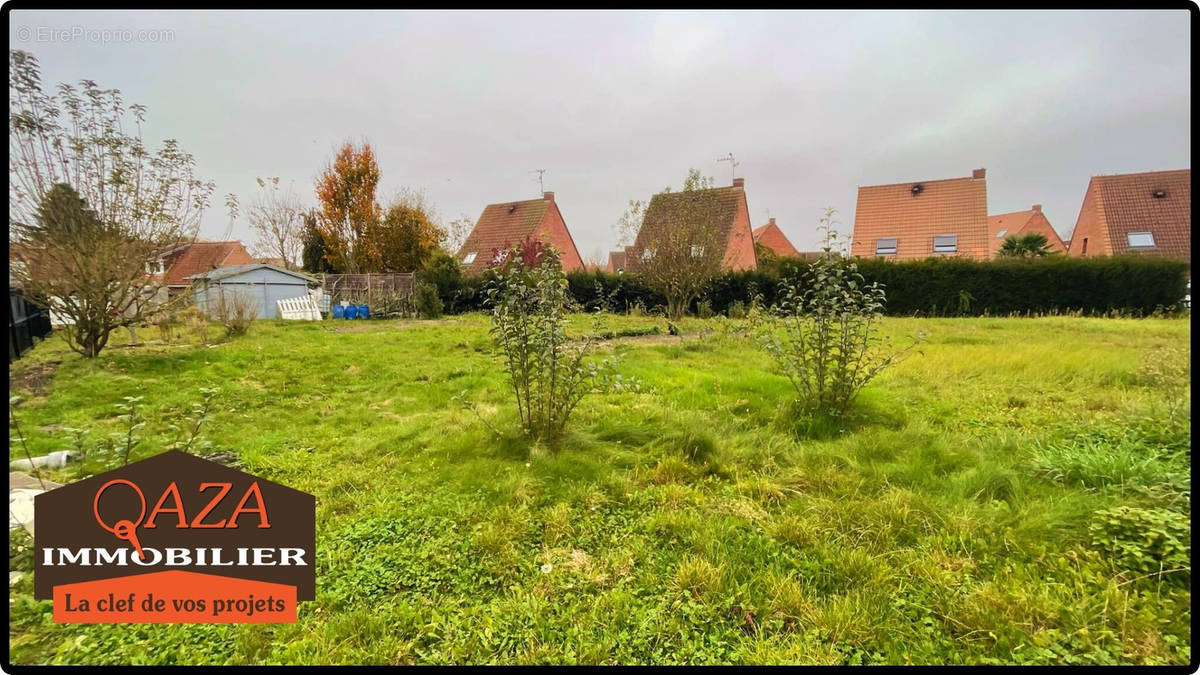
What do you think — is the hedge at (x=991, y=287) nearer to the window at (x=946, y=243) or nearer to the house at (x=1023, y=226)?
the window at (x=946, y=243)

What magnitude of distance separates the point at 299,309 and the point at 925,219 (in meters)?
26.7

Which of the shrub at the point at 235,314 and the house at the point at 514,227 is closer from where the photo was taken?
the shrub at the point at 235,314

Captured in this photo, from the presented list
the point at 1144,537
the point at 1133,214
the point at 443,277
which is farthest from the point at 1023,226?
the point at 1144,537

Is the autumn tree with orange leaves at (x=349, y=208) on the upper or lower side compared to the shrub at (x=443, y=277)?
upper

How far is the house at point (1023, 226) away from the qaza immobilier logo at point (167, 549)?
37988 mm

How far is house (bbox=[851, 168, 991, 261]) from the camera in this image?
2044 centimetres

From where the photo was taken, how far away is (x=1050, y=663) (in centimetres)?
139

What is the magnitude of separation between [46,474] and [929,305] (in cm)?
1894

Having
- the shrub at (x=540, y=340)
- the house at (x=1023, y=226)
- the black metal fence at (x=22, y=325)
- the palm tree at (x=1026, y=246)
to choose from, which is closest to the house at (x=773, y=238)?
the house at (x=1023, y=226)

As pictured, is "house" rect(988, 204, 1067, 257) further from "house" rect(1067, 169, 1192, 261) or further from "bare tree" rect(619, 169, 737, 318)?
"bare tree" rect(619, 169, 737, 318)

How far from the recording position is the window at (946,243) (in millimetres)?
20531

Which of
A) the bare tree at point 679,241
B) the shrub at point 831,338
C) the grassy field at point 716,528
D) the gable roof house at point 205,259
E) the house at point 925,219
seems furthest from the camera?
the gable roof house at point 205,259

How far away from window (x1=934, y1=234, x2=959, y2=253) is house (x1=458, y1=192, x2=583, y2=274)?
16.8m

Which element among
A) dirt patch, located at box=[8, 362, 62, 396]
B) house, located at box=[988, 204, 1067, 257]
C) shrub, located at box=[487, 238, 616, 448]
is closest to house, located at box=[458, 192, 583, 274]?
dirt patch, located at box=[8, 362, 62, 396]
